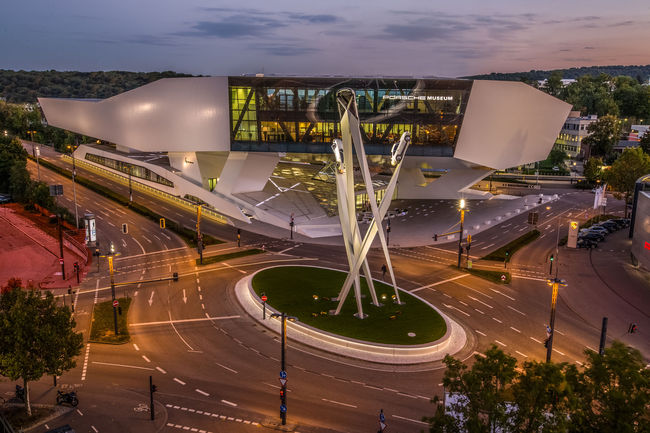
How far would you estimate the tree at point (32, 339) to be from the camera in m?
25.9

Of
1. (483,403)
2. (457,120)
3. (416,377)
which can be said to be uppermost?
(457,120)

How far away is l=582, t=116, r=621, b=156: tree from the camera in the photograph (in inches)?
4811

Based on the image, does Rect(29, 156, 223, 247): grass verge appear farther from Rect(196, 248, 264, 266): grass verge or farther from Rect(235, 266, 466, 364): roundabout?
Rect(235, 266, 466, 364): roundabout

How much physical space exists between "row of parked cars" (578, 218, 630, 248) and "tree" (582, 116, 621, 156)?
5649 centimetres

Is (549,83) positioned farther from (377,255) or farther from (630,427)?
(630,427)

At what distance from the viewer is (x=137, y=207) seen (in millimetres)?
73875

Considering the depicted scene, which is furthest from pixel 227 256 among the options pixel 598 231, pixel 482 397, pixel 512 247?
pixel 598 231

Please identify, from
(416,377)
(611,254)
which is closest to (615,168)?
(611,254)

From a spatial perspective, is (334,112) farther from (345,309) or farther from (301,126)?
(345,309)

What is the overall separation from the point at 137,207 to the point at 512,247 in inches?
1933

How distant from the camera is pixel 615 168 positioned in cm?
7919

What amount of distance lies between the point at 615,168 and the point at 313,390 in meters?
67.3

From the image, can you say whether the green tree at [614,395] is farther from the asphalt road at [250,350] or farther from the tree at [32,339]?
the tree at [32,339]

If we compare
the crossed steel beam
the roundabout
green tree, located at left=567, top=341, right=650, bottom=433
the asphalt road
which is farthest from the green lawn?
green tree, located at left=567, top=341, right=650, bottom=433
